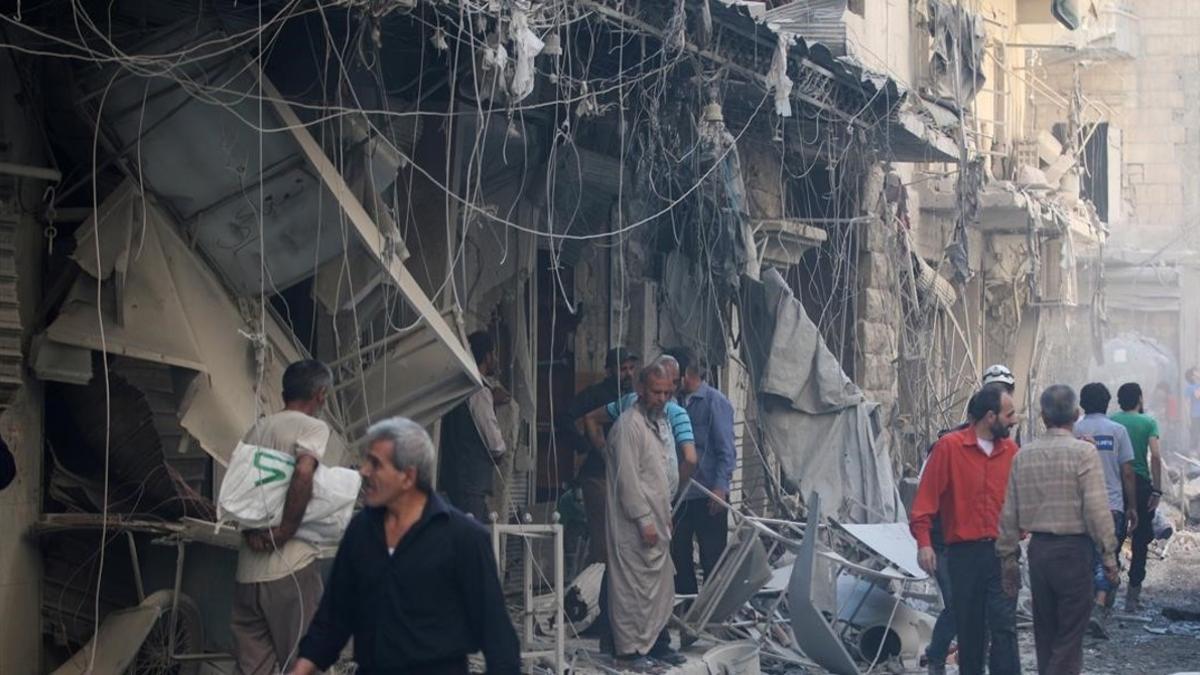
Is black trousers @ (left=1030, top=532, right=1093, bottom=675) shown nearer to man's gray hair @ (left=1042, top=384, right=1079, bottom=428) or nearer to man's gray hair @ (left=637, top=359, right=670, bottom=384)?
man's gray hair @ (left=1042, top=384, right=1079, bottom=428)

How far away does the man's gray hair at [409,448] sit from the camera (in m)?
5.70

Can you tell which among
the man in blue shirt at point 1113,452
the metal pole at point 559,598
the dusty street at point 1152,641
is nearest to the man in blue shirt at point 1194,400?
the dusty street at point 1152,641

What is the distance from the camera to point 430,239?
11336mm

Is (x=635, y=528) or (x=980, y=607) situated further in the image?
(x=635, y=528)

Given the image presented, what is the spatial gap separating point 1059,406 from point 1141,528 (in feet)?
17.6

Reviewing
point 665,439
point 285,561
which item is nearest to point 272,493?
point 285,561

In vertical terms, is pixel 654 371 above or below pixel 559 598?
above

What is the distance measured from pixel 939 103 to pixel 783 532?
6.15 m

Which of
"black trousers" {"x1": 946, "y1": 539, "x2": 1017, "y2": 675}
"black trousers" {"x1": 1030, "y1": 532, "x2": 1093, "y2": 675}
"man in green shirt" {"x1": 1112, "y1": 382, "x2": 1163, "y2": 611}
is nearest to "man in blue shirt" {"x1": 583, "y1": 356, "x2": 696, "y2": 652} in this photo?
"black trousers" {"x1": 946, "y1": 539, "x2": 1017, "y2": 675}

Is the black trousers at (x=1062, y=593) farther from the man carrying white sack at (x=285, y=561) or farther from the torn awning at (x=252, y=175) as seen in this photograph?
the man carrying white sack at (x=285, y=561)

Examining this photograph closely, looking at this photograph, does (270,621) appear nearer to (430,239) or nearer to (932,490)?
(430,239)

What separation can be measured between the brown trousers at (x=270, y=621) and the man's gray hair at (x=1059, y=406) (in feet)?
13.5

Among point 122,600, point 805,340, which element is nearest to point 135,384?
point 122,600

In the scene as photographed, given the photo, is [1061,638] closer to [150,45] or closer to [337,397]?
[337,397]
